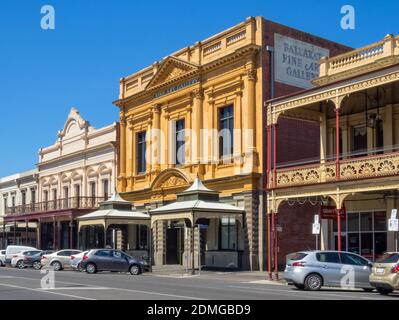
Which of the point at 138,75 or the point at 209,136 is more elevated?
the point at 138,75

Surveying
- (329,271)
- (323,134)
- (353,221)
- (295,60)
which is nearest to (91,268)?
(353,221)

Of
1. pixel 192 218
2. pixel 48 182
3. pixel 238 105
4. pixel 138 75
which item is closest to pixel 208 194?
pixel 192 218

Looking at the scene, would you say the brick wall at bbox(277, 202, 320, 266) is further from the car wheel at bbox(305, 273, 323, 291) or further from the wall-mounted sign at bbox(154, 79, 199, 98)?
the car wheel at bbox(305, 273, 323, 291)

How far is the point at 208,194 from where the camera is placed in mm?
35188

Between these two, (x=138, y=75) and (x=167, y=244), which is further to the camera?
(x=138, y=75)

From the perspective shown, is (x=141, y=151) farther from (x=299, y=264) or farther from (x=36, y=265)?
(x=299, y=264)

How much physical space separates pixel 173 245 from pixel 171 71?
1063 centimetres

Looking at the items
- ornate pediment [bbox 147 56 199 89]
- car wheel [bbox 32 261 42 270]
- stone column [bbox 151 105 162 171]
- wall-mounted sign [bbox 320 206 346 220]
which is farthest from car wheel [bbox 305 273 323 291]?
car wheel [bbox 32 261 42 270]

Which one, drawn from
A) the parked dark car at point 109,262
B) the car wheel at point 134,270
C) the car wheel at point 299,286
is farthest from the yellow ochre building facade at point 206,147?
the car wheel at point 299,286

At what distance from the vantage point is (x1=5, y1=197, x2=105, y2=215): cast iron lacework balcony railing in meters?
50.5

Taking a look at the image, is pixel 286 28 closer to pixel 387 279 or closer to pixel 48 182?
pixel 387 279

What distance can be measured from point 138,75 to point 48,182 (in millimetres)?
18656

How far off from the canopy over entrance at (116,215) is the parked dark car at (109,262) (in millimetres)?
6318
